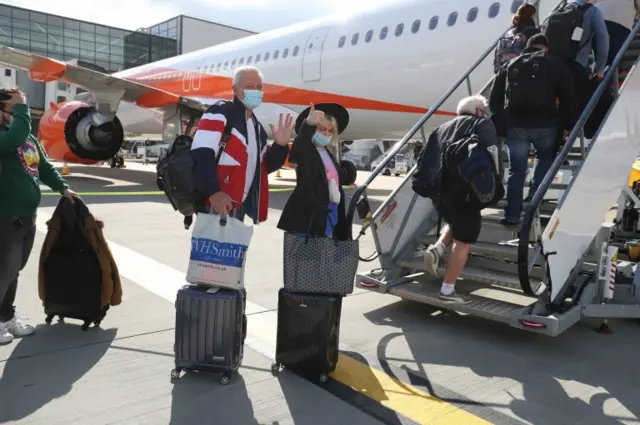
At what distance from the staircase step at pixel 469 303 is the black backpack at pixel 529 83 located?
1.54m

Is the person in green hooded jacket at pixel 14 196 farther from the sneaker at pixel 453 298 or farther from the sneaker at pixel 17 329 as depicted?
the sneaker at pixel 453 298

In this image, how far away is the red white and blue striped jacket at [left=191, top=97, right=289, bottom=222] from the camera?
2.75 m

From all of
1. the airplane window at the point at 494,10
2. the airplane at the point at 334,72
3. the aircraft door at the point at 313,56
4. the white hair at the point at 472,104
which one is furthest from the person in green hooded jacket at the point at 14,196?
the aircraft door at the point at 313,56

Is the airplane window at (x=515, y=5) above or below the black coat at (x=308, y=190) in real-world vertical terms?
above

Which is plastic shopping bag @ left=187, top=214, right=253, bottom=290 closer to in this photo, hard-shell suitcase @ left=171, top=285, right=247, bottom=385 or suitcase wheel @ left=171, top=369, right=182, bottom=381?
hard-shell suitcase @ left=171, top=285, right=247, bottom=385

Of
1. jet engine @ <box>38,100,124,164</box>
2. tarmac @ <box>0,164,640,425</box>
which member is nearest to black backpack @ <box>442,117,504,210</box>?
tarmac @ <box>0,164,640,425</box>

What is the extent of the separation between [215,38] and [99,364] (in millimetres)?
51836

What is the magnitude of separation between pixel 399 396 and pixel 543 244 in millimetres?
1369

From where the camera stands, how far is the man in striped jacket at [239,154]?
2.75 m

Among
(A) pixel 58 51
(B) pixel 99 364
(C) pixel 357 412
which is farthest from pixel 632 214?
(A) pixel 58 51

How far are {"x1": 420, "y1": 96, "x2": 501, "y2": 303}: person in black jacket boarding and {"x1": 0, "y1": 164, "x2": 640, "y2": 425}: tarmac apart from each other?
44cm

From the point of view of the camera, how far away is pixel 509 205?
13.8ft

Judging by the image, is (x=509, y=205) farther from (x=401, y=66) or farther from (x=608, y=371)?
(x=401, y=66)

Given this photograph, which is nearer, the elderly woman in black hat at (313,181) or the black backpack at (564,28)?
the elderly woman in black hat at (313,181)
